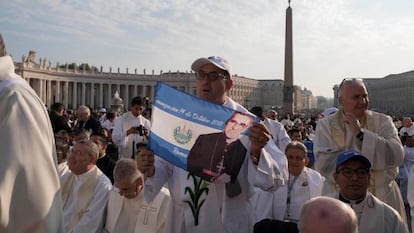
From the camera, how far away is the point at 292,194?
6004 millimetres

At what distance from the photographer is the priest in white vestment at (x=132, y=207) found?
5.21m

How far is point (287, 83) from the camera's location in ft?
118

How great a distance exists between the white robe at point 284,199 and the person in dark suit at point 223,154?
2.58m

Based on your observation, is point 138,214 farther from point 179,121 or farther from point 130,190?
point 179,121

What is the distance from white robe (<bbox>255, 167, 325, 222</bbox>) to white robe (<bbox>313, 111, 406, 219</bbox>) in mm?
1111

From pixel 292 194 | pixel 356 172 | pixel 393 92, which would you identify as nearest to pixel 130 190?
pixel 292 194

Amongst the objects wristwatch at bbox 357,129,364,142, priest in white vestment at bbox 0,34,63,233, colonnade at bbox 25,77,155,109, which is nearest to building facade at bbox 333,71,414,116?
colonnade at bbox 25,77,155,109

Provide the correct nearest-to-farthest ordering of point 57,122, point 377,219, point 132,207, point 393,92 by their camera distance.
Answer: point 377,219
point 132,207
point 57,122
point 393,92

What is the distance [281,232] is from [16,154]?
2.89 metres

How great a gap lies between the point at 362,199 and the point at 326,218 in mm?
1520

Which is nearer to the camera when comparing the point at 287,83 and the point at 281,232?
the point at 281,232

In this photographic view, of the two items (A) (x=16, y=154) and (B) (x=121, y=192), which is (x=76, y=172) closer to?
(B) (x=121, y=192)

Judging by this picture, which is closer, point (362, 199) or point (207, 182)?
point (207, 182)

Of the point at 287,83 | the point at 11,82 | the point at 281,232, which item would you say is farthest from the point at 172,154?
the point at 287,83
